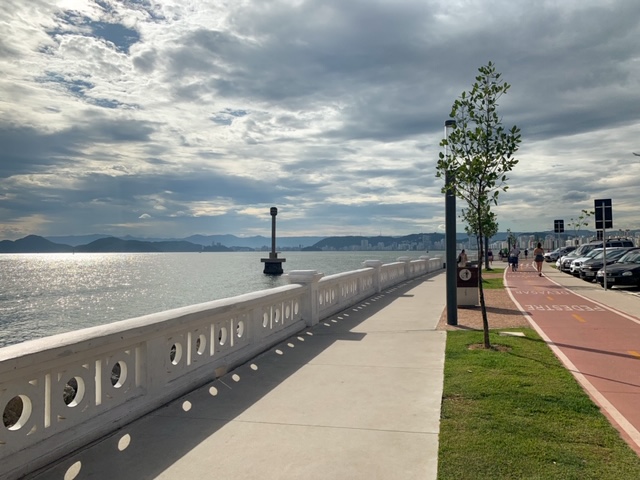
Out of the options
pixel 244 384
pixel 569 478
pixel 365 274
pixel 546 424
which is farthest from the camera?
pixel 365 274

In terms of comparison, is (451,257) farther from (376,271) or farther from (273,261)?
(273,261)

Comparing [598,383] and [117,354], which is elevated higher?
[117,354]

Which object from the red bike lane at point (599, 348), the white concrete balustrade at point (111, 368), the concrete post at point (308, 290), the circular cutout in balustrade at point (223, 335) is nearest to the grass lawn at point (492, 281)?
the red bike lane at point (599, 348)

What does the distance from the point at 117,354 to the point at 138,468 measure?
132 centimetres

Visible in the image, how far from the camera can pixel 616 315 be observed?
13.6 metres

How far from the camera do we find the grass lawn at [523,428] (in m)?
4.20

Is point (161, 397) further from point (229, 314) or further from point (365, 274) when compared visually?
point (365, 274)

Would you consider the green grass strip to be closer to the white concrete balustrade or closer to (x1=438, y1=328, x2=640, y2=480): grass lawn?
(x1=438, y1=328, x2=640, y2=480): grass lawn

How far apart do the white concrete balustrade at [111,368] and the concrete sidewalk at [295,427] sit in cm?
17

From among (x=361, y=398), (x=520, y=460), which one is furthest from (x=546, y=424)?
(x=361, y=398)

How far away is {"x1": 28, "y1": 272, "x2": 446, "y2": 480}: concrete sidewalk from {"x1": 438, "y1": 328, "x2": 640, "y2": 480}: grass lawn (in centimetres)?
22

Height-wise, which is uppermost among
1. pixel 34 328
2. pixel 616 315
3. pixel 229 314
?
pixel 229 314

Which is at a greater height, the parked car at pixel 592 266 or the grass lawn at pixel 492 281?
the parked car at pixel 592 266

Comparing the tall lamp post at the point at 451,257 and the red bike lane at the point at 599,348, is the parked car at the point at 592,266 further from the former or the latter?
the tall lamp post at the point at 451,257
